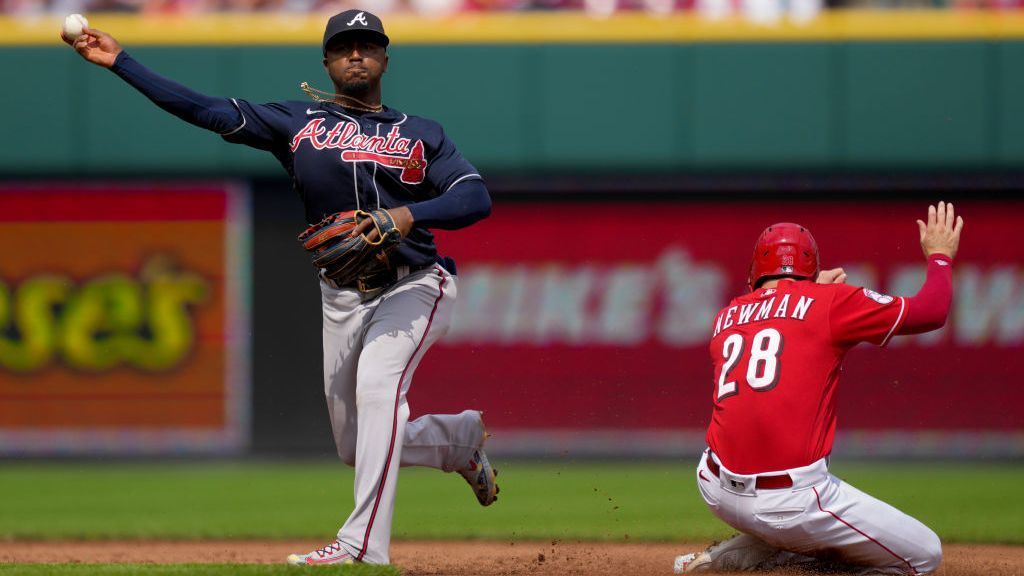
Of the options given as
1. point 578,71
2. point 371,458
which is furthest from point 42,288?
point 371,458

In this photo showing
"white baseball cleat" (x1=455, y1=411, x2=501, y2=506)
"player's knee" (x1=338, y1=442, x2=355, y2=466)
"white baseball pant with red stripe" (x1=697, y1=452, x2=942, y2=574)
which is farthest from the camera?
"white baseball cleat" (x1=455, y1=411, x2=501, y2=506)

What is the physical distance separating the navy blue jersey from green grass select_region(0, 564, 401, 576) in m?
0.99

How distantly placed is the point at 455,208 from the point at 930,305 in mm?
1394

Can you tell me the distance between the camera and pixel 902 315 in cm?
369

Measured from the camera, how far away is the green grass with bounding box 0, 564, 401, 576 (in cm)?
350

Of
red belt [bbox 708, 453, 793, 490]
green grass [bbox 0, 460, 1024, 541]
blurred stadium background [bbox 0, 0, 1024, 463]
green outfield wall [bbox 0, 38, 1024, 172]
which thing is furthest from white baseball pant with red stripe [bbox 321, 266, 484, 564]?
green outfield wall [bbox 0, 38, 1024, 172]

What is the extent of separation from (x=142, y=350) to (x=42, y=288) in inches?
39.5

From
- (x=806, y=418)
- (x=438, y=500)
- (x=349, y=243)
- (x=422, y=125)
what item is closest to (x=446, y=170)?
(x=422, y=125)

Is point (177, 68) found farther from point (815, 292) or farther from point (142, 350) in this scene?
point (815, 292)

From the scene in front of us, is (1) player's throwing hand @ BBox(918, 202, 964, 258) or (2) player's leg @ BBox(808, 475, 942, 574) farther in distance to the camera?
(1) player's throwing hand @ BBox(918, 202, 964, 258)

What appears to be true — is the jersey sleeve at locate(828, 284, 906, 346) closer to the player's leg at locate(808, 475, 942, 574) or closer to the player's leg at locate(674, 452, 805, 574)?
the player's leg at locate(808, 475, 942, 574)

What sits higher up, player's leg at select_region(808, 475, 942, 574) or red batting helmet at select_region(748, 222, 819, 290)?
red batting helmet at select_region(748, 222, 819, 290)

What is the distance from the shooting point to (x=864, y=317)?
3.69 m

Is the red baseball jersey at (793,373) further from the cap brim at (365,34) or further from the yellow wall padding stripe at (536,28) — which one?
the yellow wall padding stripe at (536,28)
